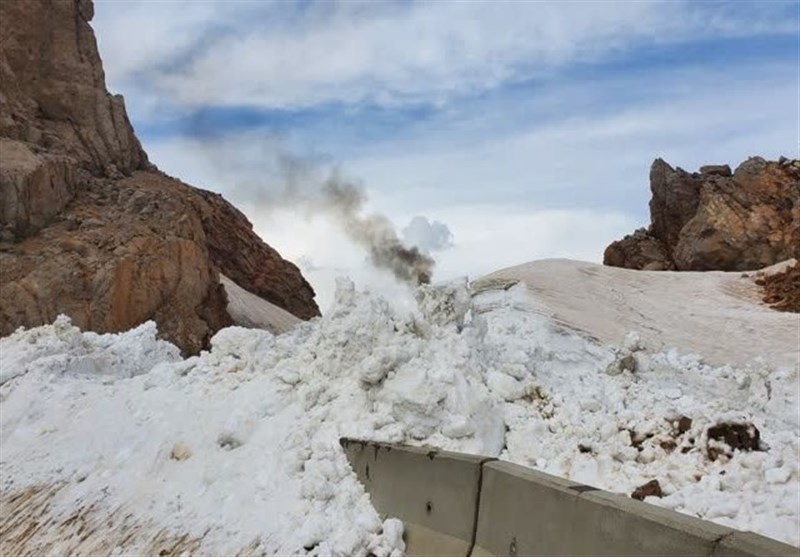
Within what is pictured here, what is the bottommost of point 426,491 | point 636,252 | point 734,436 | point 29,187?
point 426,491

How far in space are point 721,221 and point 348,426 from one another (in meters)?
27.2

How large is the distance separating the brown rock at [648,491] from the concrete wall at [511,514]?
101 cm

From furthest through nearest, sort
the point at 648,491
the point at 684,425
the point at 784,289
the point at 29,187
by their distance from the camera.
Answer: the point at 29,187
the point at 784,289
the point at 684,425
the point at 648,491

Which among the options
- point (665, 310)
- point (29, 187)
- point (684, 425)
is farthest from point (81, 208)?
point (684, 425)

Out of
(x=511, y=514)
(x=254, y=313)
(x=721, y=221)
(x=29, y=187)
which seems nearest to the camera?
(x=511, y=514)

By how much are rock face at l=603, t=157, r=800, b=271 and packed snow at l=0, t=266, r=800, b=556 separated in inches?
857

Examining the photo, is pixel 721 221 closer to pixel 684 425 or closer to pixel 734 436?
pixel 684 425

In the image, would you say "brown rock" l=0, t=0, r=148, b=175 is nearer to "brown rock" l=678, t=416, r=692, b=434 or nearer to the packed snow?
the packed snow

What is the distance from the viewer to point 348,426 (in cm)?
657

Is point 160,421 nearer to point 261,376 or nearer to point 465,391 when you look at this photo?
point 261,376

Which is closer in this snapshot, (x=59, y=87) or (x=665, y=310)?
(x=665, y=310)

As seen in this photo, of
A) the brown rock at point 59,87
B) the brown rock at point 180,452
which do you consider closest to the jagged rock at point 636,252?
the brown rock at point 59,87

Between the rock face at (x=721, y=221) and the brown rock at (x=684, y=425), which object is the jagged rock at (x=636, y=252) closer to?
the rock face at (x=721, y=221)

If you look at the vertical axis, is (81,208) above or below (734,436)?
above
